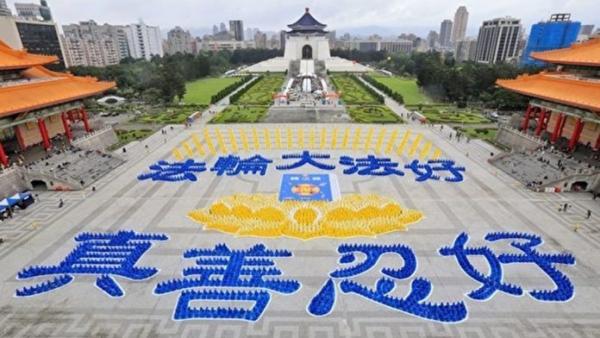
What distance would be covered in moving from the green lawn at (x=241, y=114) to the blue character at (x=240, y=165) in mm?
18405

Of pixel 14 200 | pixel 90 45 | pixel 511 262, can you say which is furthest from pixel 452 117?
pixel 90 45

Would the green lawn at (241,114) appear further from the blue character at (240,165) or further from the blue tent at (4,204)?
the blue tent at (4,204)

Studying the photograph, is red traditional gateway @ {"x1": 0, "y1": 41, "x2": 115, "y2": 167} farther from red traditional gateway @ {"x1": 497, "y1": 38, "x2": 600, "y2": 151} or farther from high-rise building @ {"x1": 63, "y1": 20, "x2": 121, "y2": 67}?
high-rise building @ {"x1": 63, "y1": 20, "x2": 121, "y2": 67}

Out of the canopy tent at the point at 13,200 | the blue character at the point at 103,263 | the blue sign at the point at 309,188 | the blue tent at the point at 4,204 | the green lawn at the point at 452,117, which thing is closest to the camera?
the blue character at the point at 103,263

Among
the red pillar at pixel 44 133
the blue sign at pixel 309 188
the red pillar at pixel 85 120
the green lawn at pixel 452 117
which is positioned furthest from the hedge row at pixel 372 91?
the red pillar at pixel 44 133

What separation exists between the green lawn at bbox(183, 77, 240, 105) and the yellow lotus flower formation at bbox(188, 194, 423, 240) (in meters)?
50.6

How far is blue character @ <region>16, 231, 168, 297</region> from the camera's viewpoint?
2036 cm

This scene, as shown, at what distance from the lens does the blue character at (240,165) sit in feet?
121

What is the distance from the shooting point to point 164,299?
1936 cm

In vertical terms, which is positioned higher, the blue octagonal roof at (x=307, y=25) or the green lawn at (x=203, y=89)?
the blue octagonal roof at (x=307, y=25)

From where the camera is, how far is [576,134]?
36.5 metres

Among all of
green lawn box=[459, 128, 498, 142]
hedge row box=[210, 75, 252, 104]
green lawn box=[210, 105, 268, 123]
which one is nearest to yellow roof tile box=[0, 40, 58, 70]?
green lawn box=[210, 105, 268, 123]

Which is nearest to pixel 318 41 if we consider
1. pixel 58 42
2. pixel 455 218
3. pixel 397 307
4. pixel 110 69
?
pixel 110 69

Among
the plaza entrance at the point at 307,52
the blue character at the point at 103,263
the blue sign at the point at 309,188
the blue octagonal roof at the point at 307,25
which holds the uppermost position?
the blue octagonal roof at the point at 307,25
